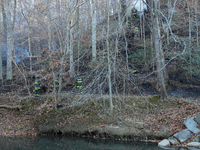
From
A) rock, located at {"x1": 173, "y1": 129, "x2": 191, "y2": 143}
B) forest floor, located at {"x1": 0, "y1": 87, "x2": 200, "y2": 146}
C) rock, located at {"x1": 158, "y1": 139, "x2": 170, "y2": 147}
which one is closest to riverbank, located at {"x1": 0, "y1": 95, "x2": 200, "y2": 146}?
forest floor, located at {"x1": 0, "y1": 87, "x2": 200, "y2": 146}

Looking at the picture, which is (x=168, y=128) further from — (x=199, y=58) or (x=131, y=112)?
(x=199, y=58)

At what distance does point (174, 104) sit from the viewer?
11859mm

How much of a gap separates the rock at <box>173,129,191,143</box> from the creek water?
4.02 ft

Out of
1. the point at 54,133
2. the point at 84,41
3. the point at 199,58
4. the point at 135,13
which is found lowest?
the point at 54,133

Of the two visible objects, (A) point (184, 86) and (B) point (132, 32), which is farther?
(B) point (132, 32)

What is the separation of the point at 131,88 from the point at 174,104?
441 cm

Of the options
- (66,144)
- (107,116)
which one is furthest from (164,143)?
(66,144)

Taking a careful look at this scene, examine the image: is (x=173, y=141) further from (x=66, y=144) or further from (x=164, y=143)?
(x=66, y=144)

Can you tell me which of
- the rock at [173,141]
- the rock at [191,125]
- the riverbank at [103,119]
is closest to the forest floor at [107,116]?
the riverbank at [103,119]

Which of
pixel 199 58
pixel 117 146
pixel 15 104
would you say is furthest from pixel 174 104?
pixel 15 104

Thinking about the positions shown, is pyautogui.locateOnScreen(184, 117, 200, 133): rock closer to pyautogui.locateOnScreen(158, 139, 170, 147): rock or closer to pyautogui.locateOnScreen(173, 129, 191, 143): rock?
pyautogui.locateOnScreen(173, 129, 191, 143): rock

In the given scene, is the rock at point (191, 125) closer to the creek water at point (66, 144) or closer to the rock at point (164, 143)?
the rock at point (164, 143)

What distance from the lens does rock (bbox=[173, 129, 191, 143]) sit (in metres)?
8.97

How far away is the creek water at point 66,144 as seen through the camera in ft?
30.4
